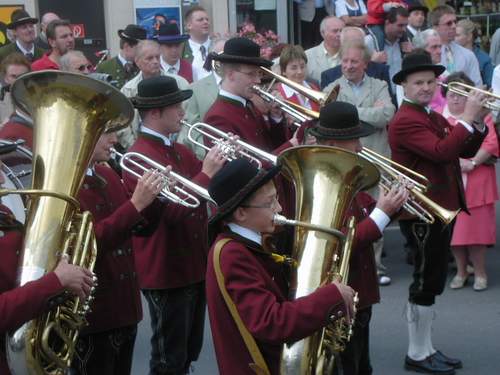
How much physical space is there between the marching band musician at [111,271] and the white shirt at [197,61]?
464 centimetres

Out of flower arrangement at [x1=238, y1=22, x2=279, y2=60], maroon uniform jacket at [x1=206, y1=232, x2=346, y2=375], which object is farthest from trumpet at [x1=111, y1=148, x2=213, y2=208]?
flower arrangement at [x1=238, y1=22, x2=279, y2=60]

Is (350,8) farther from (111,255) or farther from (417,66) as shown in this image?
(111,255)

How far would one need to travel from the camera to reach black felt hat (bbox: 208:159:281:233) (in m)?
3.39

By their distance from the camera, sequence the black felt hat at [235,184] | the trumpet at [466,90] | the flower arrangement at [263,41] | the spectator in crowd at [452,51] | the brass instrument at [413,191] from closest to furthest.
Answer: the black felt hat at [235,184], the brass instrument at [413,191], the trumpet at [466,90], the flower arrangement at [263,41], the spectator in crowd at [452,51]

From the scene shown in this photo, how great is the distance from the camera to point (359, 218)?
466 centimetres

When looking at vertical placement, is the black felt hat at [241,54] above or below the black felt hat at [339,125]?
above

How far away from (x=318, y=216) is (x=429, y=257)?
1.86 meters

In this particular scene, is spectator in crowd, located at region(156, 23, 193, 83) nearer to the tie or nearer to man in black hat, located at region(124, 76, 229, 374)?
the tie

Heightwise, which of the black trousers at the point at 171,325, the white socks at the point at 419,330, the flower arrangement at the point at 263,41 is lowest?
the white socks at the point at 419,330

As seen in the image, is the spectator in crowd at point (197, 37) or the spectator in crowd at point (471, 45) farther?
the spectator in crowd at point (471, 45)

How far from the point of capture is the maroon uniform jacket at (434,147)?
5488mm

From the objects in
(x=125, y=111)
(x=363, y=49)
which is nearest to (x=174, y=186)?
(x=125, y=111)

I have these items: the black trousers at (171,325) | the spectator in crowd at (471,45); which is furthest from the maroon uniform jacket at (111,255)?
the spectator in crowd at (471,45)

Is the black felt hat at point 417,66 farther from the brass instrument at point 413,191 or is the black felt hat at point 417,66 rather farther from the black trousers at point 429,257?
the black trousers at point 429,257
